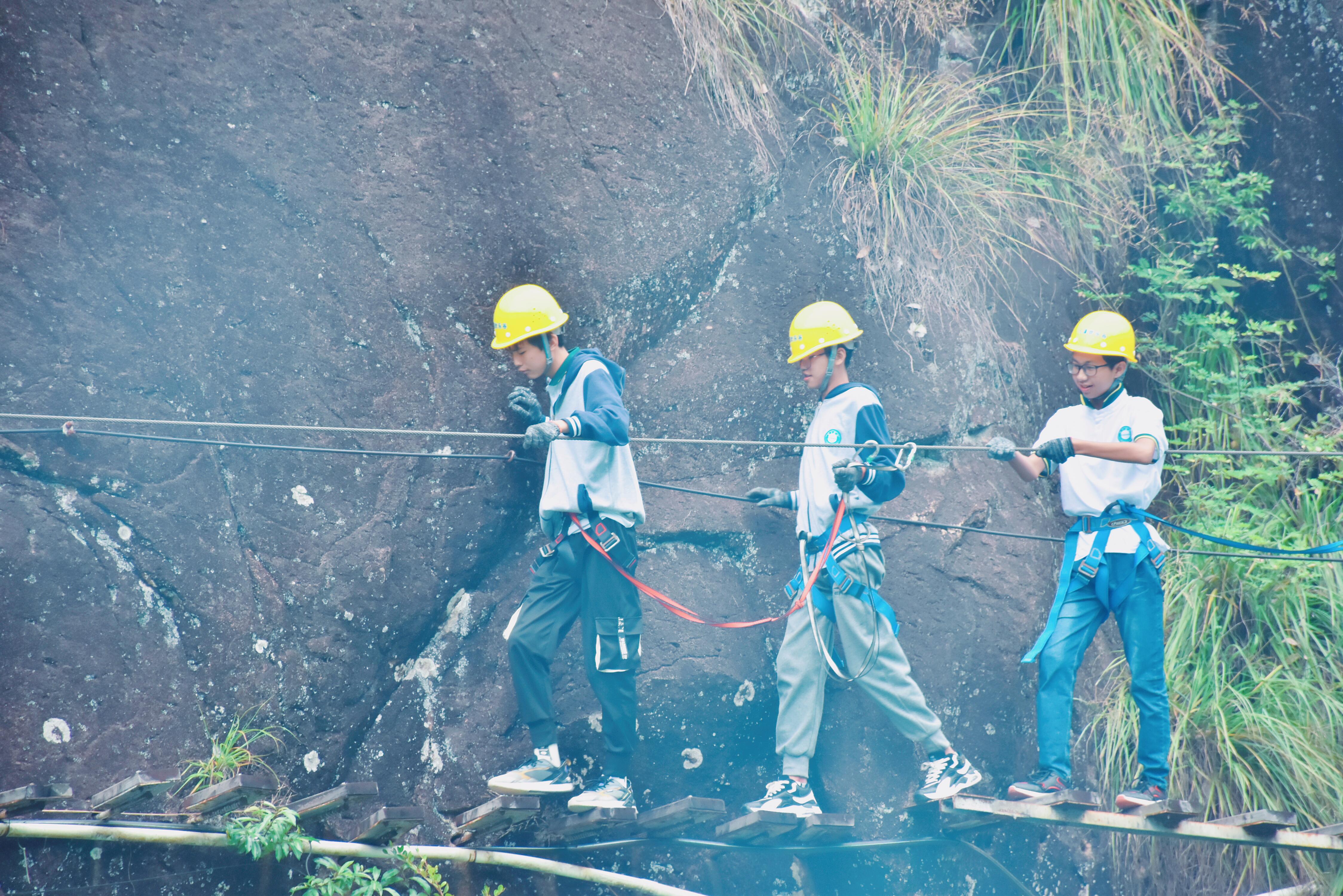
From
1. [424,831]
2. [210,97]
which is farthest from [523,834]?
[210,97]

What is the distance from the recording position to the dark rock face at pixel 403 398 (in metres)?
4.57

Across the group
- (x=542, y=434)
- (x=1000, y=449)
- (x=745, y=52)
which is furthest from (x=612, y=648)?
(x=745, y=52)

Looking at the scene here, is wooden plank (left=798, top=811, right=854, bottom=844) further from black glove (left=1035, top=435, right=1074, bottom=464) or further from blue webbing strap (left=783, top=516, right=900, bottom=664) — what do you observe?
black glove (left=1035, top=435, right=1074, bottom=464)

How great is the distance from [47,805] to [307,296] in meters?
2.33

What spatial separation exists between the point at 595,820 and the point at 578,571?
1.05 m

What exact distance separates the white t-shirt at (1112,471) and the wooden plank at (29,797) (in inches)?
165

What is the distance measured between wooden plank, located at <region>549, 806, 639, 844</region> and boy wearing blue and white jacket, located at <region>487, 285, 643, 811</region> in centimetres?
3

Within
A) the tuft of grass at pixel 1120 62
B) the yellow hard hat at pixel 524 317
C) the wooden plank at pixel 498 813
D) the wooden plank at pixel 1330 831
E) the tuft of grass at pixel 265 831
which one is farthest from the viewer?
the tuft of grass at pixel 1120 62

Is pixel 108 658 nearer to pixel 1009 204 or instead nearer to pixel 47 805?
pixel 47 805

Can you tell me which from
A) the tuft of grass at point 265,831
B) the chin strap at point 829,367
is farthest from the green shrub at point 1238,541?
the tuft of grass at point 265,831

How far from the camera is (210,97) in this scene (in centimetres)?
488

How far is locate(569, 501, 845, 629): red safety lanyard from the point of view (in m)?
4.64

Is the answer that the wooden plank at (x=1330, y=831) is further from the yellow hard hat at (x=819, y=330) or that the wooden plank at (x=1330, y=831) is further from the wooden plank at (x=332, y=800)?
the wooden plank at (x=332, y=800)

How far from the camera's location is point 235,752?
4.57 m
